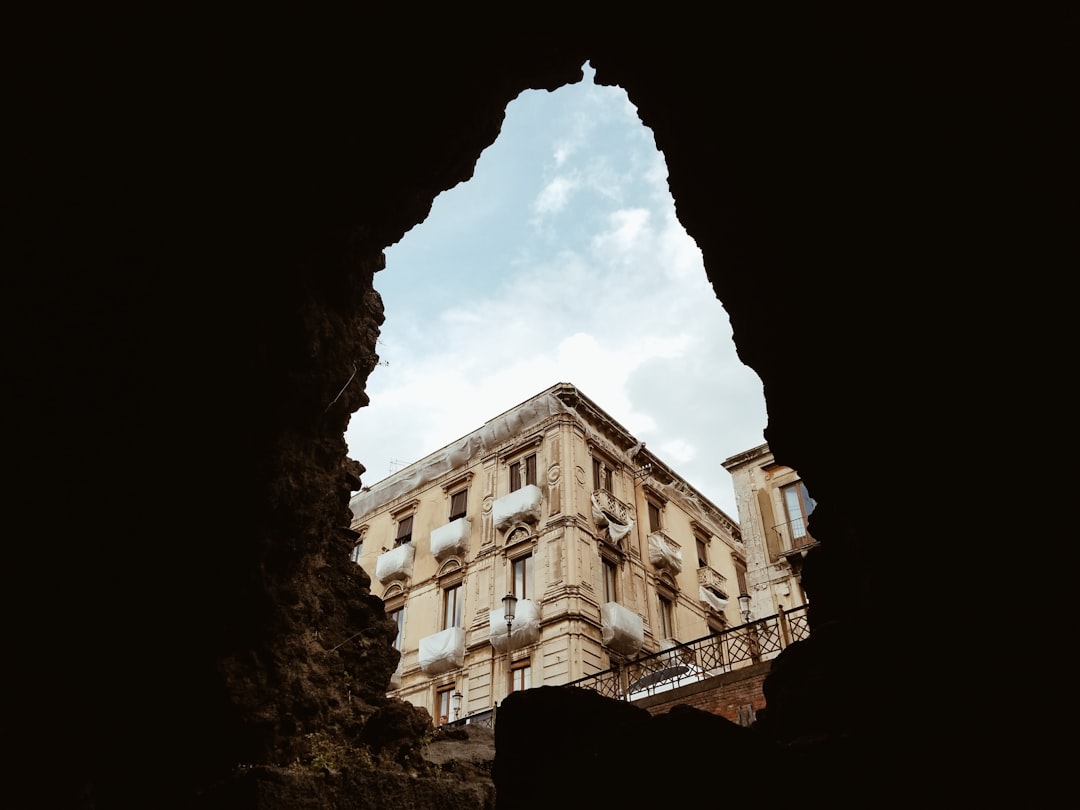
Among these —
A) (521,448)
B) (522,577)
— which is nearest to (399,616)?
(522,577)

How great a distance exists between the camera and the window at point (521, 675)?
712 inches

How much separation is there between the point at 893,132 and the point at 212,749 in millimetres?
Result: 4340

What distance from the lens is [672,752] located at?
1.73 metres

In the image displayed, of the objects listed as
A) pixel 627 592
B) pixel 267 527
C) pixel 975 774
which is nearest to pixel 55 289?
pixel 267 527

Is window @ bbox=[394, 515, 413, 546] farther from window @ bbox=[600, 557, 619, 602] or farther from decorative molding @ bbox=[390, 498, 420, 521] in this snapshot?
window @ bbox=[600, 557, 619, 602]

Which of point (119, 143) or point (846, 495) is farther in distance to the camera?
point (119, 143)

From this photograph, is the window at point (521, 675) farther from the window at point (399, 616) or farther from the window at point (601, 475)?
the window at point (601, 475)

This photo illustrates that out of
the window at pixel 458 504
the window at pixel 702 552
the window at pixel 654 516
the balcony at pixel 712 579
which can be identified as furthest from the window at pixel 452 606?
the window at pixel 702 552

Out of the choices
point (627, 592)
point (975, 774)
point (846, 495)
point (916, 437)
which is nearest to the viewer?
point (975, 774)

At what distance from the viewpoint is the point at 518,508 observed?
20.8 metres

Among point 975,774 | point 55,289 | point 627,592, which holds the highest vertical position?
point 627,592

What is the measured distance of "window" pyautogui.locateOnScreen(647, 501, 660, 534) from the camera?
23516 mm

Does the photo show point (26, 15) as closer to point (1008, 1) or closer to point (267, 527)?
point (267, 527)

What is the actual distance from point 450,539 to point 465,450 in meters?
3.35
